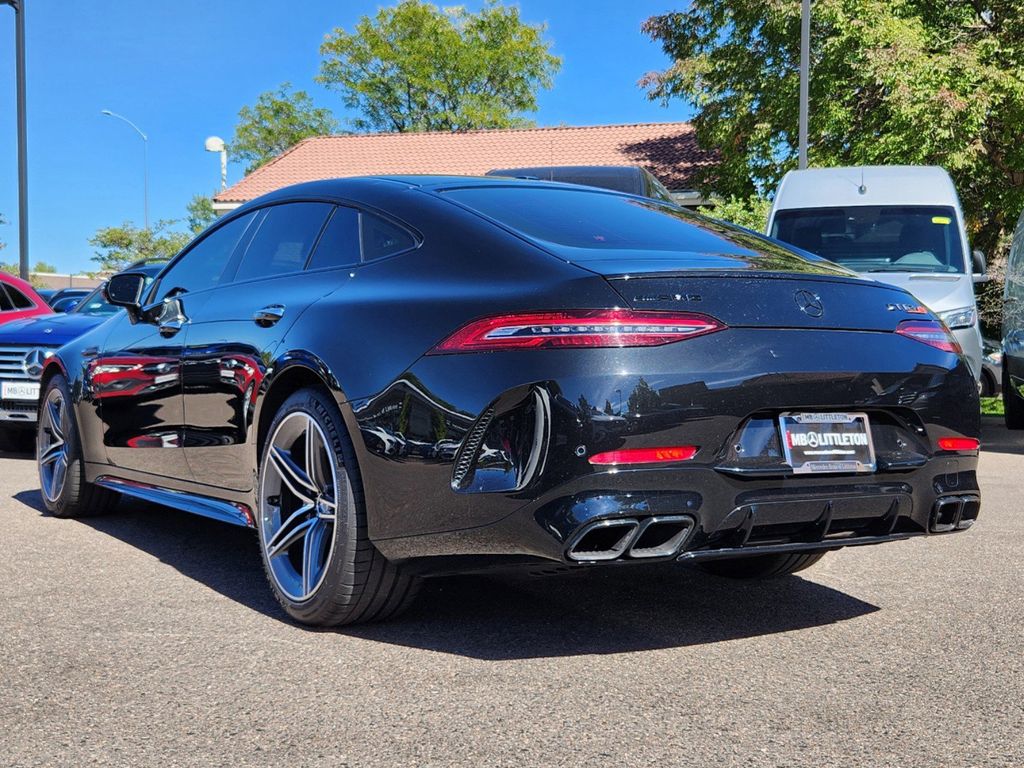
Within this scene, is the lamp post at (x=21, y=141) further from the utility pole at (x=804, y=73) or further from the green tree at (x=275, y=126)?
the green tree at (x=275, y=126)

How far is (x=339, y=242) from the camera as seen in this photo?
434 cm

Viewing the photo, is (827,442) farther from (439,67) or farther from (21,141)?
(439,67)

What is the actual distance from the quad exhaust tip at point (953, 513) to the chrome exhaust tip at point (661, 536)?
94cm

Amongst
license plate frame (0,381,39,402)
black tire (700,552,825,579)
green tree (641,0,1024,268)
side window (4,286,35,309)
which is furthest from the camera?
green tree (641,0,1024,268)

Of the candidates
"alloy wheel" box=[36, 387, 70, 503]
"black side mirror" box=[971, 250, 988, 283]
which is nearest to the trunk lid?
"alloy wheel" box=[36, 387, 70, 503]

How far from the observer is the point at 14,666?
3521 mm

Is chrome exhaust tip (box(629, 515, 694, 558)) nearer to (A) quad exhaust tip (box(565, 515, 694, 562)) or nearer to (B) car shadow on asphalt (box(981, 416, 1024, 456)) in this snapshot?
(A) quad exhaust tip (box(565, 515, 694, 562))

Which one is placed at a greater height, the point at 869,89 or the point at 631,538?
the point at 869,89

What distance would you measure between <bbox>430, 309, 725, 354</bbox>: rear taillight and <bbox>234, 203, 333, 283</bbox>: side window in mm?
1322

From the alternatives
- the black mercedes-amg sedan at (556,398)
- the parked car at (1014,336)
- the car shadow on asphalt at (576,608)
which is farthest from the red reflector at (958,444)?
the parked car at (1014,336)

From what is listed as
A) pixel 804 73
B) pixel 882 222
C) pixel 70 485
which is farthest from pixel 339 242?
pixel 804 73

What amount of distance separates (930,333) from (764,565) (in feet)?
4.18

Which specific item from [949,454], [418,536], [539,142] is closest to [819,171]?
[949,454]

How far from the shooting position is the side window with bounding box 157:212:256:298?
516 centimetres
